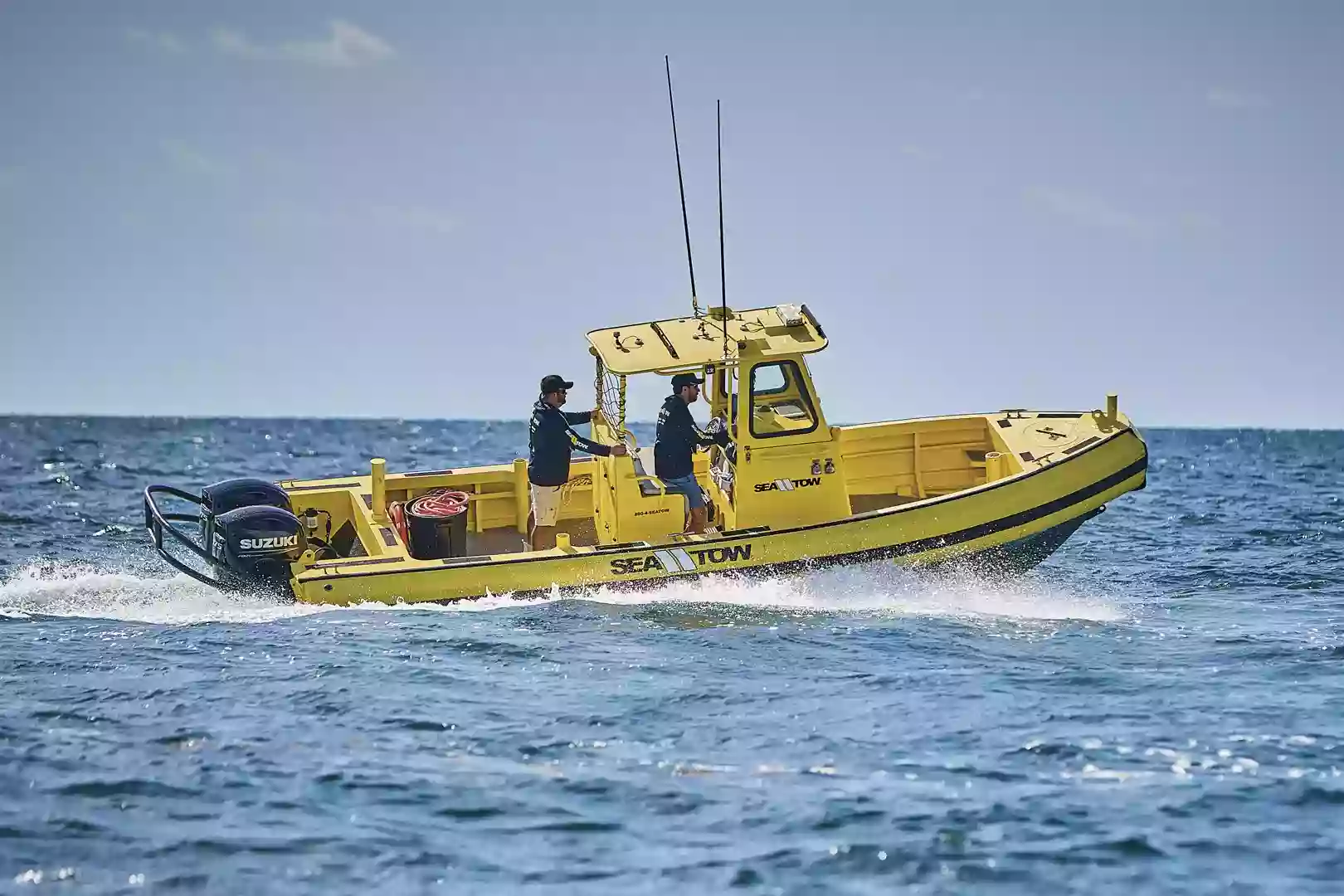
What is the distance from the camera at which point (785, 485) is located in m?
13.6

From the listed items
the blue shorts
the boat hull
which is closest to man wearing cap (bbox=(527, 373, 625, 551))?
the blue shorts

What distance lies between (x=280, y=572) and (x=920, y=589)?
5.51m

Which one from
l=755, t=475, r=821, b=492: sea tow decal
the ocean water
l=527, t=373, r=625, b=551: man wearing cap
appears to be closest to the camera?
the ocean water

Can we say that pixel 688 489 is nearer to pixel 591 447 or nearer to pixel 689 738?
pixel 591 447

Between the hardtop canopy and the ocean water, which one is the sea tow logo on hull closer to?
the ocean water

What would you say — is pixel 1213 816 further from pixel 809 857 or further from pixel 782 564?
pixel 782 564

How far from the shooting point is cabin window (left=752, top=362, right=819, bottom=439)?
13555 millimetres

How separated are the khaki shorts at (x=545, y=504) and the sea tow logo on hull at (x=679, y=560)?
54.5 inches

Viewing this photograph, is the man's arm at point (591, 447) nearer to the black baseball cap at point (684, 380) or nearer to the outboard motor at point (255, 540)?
the black baseball cap at point (684, 380)

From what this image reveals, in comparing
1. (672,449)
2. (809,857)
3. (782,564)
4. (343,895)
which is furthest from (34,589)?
(809,857)

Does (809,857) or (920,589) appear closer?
(809,857)

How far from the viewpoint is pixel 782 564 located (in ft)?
43.5

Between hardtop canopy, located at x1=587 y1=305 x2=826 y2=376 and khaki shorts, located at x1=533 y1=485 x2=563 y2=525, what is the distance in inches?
52.1

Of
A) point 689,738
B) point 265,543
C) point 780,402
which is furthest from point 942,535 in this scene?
point 265,543
